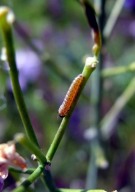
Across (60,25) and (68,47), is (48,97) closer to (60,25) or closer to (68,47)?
(68,47)

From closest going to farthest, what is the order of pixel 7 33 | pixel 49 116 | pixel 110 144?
pixel 7 33, pixel 110 144, pixel 49 116

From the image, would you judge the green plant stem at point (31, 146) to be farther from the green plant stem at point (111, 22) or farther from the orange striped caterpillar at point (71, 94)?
the green plant stem at point (111, 22)

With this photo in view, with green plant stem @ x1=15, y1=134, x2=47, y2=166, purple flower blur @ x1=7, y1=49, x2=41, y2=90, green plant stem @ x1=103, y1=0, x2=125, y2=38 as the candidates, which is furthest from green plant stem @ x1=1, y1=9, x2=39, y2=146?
purple flower blur @ x1=7, y1=49, x2=41, y2=90

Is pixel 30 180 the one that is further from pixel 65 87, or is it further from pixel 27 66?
pixel 27 66

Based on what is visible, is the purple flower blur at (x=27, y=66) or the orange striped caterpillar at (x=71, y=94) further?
the purple flower blur at (x=27, y=66)

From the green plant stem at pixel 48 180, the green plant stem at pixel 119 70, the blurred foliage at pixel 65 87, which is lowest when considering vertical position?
the blurred foliage at pixel 65 87

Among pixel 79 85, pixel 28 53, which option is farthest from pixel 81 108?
pixel 79 85

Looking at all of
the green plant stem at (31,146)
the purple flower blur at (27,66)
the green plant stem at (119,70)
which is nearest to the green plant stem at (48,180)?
the green plant stem at (31,146)
